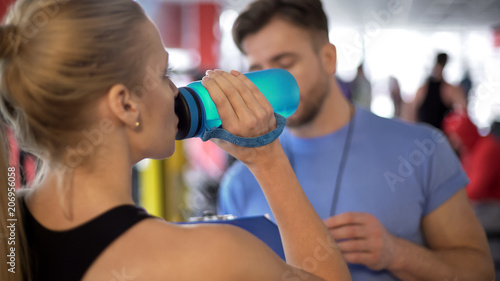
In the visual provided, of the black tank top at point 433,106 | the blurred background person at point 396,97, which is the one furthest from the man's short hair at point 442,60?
the blurred background person at point 396,97

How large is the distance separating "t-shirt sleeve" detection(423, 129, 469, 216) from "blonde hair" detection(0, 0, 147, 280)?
30.8 inches

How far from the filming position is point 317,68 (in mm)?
1314

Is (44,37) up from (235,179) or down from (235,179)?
up

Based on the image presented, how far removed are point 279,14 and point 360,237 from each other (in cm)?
72

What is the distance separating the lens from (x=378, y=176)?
44.6 inches

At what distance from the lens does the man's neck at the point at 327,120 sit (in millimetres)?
1277

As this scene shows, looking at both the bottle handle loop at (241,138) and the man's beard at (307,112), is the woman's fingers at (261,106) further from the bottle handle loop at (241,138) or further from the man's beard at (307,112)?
the man's beard at (307,112)

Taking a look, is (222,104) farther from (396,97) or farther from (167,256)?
(396,97)

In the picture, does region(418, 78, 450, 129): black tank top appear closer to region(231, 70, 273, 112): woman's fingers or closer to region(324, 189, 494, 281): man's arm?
region(324, 189, 494, 281): man's arm

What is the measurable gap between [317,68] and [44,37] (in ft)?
2.86

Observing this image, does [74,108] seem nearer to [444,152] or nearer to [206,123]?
[206,123]

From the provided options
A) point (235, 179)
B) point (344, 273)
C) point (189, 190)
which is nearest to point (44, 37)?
point (344, 273)

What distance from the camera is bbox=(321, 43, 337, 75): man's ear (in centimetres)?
136

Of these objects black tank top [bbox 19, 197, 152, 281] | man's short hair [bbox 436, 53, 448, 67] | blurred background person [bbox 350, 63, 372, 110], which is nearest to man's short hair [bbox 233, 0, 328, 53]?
black tank top [bbox 19, 197, 152, 281]
